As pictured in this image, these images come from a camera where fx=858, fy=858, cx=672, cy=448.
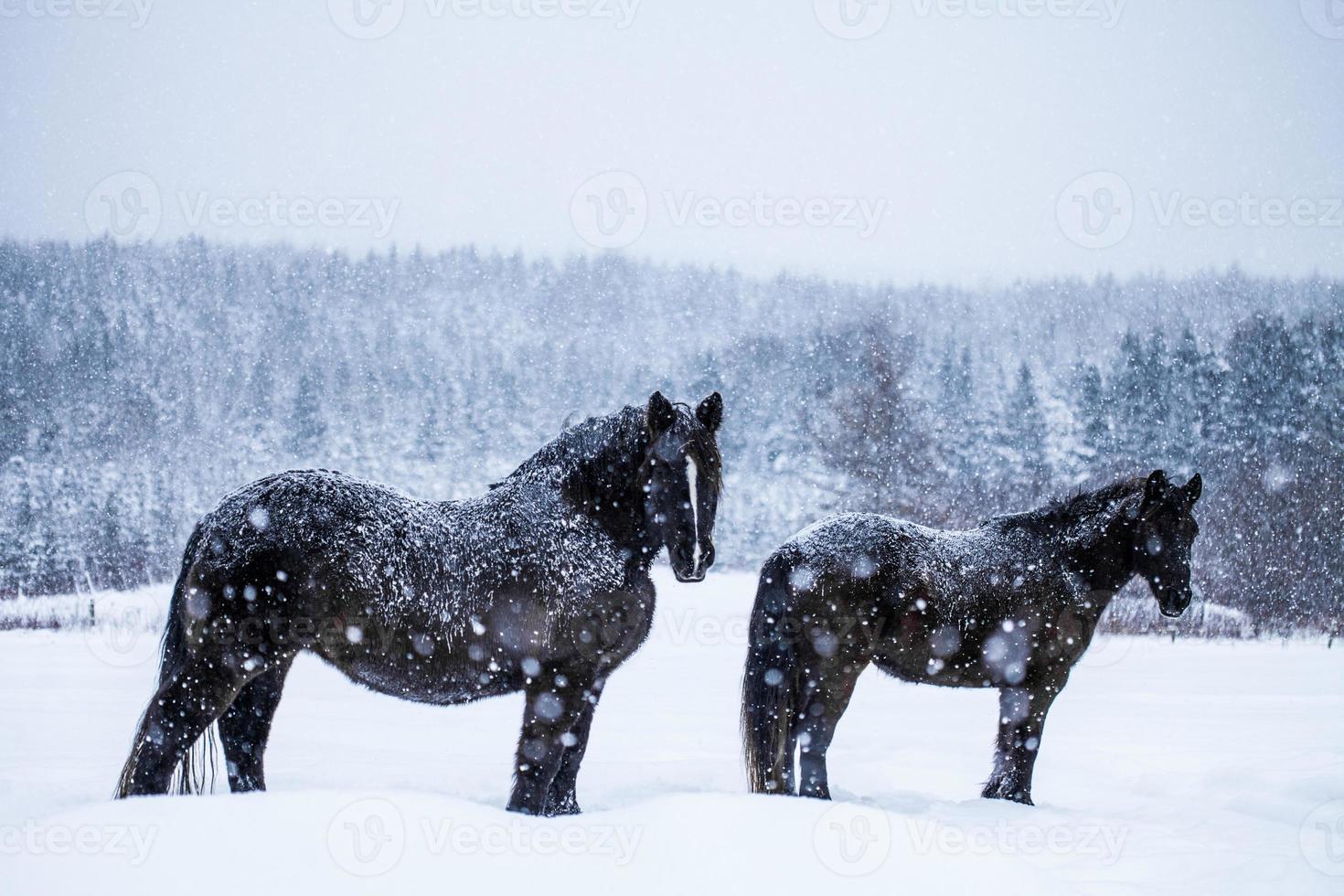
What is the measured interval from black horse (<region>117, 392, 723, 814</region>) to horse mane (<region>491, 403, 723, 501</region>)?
10 millimetres

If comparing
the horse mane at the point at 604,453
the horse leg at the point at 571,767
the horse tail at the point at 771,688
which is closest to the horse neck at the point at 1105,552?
the horse tail at the point at 771,688

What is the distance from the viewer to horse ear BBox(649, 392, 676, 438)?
4098mm

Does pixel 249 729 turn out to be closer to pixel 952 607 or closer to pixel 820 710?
pixel 820 710

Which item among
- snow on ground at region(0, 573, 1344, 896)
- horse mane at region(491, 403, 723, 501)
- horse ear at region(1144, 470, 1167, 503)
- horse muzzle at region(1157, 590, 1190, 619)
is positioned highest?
horse mane at region(491, 403, 723, 501)

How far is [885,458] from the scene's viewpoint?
29.0 metres

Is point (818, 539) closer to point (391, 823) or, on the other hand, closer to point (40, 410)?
point (391, 823)

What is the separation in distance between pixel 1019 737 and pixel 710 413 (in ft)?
10.4

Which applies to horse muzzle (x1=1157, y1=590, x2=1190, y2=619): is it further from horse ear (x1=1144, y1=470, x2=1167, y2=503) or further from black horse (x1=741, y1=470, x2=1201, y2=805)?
horse ear (x1=1144, y1=470, x2=1167, y2=503)

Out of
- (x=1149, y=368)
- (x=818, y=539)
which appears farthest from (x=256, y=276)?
(x=818, y=539)

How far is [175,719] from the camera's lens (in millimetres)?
3824

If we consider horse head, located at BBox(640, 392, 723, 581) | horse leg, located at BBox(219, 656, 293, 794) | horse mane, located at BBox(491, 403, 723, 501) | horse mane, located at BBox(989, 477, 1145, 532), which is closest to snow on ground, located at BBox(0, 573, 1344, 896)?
horse leg, located at BBox(219, 656, 293, 794)

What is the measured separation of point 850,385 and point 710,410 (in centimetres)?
2887

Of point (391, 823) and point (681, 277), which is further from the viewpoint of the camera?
point (681, 277)

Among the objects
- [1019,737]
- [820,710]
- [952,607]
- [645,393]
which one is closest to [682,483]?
[820,710]
